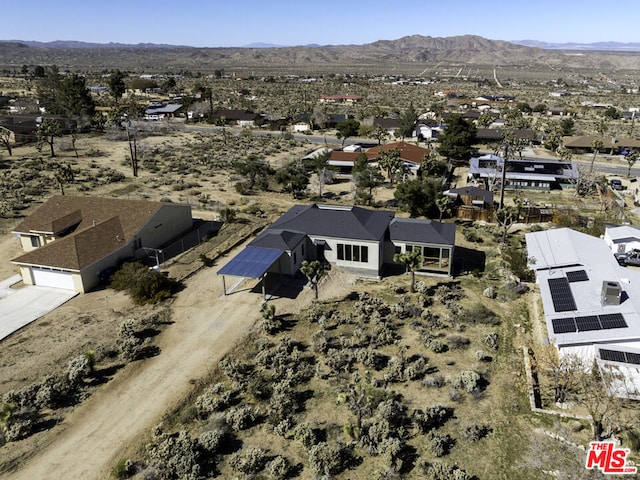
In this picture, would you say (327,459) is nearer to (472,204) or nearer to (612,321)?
(612,321)

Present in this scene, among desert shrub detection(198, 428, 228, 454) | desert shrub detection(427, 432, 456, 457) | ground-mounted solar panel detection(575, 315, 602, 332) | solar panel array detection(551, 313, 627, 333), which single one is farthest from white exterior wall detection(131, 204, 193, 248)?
ground-mounted solar panel detection(575, 315, 602, 332)

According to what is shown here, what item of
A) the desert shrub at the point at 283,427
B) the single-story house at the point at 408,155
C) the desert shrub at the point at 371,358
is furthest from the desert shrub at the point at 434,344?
the single-story house at the point at 408,155

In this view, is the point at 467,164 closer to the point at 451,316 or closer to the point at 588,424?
the point at 451,316

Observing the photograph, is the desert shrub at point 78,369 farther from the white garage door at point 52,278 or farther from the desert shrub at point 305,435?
the desert shrub at point 305,435

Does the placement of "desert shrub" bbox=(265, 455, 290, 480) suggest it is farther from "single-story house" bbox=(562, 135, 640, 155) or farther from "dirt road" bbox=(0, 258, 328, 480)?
"single-story house" bbox=(562, 135, 640, 155)

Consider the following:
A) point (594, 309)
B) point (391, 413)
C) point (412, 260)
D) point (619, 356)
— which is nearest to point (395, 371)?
point (391, 413)

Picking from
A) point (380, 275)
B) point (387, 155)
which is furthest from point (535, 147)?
point (380, 275)
